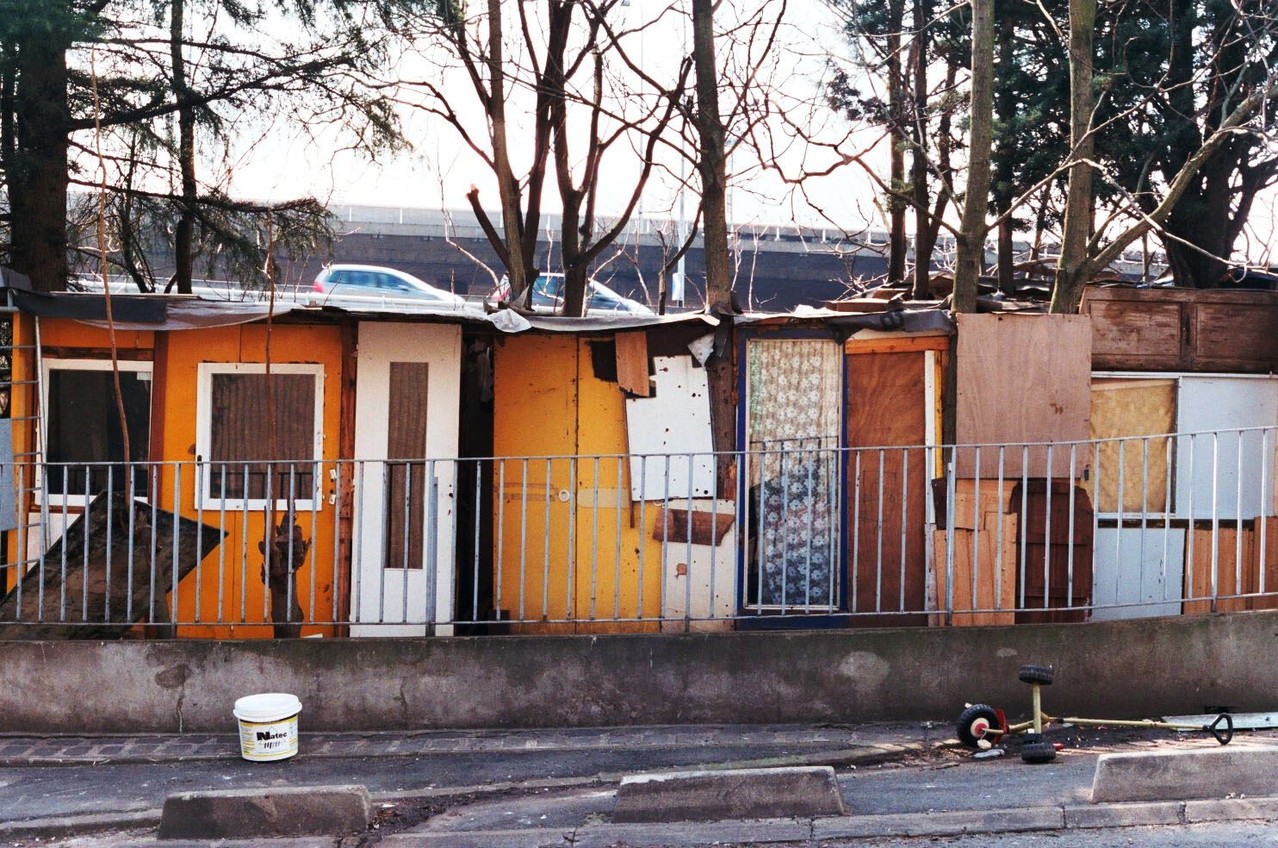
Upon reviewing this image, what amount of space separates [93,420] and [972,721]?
6.57 metres

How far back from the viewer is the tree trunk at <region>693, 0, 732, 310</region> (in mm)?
10547

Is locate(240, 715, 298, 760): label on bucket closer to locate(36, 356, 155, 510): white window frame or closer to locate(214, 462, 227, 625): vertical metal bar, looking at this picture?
locate(214, 462, 227, 625): vertical metal bar

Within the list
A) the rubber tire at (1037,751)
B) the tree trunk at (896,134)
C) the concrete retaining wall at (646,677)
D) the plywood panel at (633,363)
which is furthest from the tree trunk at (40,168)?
the rubber tire at (1037,751)

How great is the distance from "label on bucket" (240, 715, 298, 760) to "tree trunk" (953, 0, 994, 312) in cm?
582

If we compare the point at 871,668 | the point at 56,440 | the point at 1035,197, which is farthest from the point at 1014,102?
the point at 56,440

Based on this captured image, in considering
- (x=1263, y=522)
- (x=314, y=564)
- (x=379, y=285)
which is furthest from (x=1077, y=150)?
(x=379, y=285)

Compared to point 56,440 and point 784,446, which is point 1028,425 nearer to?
point 784,446

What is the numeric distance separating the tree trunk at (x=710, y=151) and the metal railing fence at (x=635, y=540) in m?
1.97

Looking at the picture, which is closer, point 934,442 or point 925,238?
point 934,442

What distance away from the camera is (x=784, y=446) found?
31.7 ft

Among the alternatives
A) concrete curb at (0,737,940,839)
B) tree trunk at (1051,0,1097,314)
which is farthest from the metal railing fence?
tree trunk at (1051,0,1097,314)

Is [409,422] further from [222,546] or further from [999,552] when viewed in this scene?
[999,552]

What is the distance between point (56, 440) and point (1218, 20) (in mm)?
10570

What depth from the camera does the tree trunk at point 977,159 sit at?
977cm
